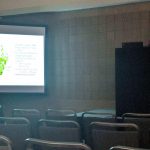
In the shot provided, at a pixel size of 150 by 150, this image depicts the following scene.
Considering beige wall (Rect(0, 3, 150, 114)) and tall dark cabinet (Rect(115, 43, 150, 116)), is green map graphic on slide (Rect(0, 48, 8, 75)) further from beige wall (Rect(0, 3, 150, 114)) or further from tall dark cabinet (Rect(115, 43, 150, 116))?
tall dark cabinet (Rect(115, 43, 150, 116))

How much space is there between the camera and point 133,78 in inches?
234

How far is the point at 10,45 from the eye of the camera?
753 cm

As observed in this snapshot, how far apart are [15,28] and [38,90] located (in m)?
1.49

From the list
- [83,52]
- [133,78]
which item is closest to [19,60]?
[83,52]

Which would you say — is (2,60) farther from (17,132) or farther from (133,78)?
(17,132)

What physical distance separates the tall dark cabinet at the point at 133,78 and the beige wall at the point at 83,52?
3.69 ft

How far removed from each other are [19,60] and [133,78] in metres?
2.82

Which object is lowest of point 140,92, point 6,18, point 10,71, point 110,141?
point 110,141

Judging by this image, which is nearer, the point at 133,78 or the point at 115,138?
the point at 115,138

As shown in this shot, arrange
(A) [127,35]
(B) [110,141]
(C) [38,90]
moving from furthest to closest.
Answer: (C) [38,90]
(A) [127,35]
(B) [110,141]

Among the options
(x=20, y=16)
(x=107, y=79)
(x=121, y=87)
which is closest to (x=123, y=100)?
(x=121, y=87)

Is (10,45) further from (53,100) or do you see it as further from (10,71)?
(53,100)

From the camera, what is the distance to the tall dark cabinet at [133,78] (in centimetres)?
585

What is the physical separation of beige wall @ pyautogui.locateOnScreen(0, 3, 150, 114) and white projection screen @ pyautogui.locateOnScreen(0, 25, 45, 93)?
25cm
